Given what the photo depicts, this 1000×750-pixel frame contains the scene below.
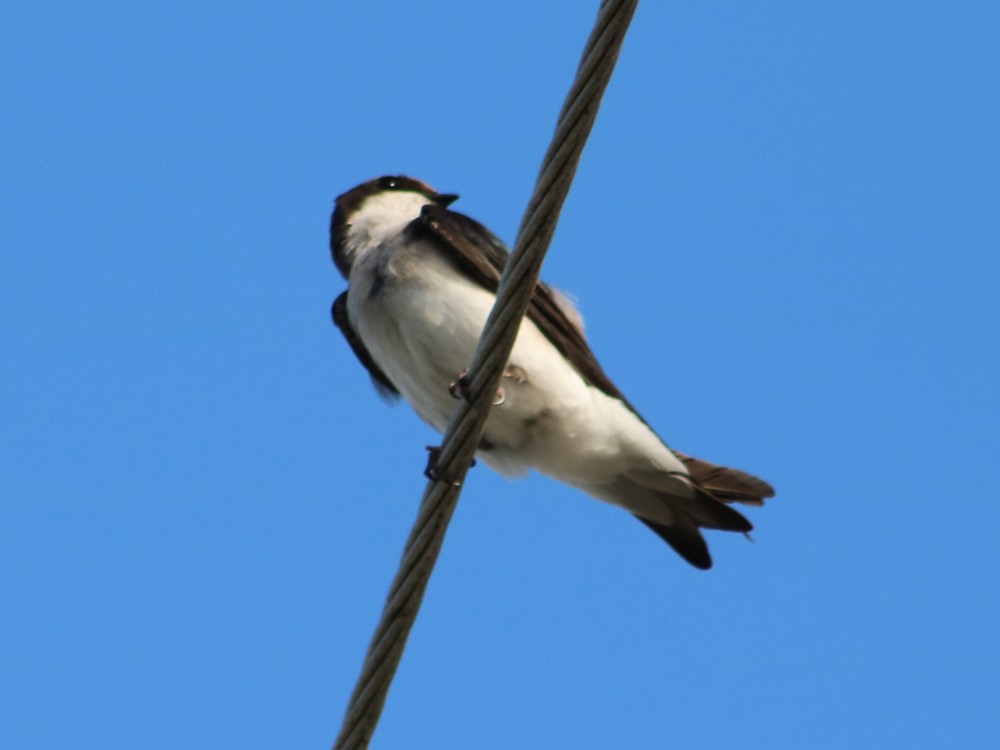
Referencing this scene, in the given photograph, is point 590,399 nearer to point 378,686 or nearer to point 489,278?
point 489,278

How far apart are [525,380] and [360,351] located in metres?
1.19

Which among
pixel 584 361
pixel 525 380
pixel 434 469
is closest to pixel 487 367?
pixel 434 469

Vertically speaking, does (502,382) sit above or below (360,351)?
below

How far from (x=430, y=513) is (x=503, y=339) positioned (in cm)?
48

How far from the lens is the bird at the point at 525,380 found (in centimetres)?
559

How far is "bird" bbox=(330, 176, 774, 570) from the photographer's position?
5.59 meters

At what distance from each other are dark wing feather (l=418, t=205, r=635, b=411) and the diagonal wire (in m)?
2.02

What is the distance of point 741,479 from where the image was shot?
19.8 ft

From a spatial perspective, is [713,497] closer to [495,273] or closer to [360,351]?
[495,273]

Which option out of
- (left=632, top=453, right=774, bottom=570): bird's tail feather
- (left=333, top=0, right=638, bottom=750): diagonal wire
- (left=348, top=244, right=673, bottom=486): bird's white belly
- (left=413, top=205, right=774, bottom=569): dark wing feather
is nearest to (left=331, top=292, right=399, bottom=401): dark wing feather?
(left=348, top=244, right=673, bottom=486): bird's white belly

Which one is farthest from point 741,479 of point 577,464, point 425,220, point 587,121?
point 587,121

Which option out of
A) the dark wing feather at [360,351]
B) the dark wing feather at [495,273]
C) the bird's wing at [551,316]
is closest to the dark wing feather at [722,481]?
the bird's wing at [551,316]

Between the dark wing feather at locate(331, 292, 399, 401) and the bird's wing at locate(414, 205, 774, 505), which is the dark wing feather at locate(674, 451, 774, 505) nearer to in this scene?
the bird's wing at locate(414, 205, 774, 505)

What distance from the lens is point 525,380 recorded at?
18.1 feet
